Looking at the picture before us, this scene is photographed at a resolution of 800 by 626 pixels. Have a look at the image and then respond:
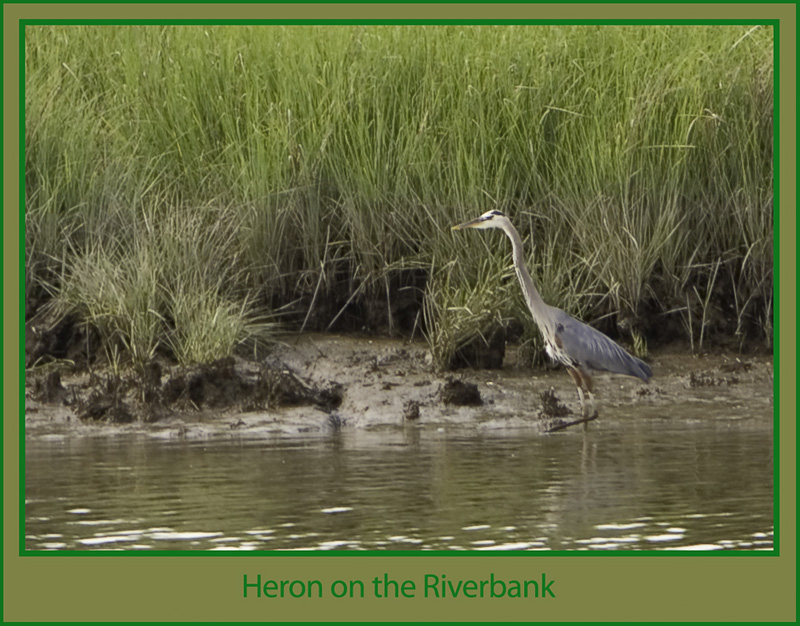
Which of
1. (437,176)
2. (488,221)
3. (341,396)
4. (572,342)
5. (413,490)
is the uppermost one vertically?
(437,176)

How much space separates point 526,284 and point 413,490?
2522 millimetres

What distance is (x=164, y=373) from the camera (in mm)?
8594

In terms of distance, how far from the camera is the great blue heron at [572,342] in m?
8.52

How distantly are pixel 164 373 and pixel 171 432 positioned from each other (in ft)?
2.01

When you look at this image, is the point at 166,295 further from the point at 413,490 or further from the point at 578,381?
the point at 413,490

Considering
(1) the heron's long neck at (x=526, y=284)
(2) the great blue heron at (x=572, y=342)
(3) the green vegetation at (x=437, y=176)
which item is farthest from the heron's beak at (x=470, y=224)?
(3) the green vegetation at (x=437, y=176)

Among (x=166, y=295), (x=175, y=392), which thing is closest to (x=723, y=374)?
(x=175, y=392)

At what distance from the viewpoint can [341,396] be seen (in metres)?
8.70

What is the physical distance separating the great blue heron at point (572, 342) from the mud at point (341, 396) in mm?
242

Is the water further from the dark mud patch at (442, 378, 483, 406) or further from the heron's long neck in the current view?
the heron's long neck

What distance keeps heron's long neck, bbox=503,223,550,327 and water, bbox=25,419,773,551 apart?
0.83 metres

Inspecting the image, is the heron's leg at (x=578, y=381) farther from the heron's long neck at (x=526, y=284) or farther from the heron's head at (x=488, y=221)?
the heron's head at (x=488, y=221)

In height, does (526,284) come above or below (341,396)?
above

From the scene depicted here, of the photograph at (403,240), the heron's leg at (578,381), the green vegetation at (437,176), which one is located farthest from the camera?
the green vegetation at (437,176)
